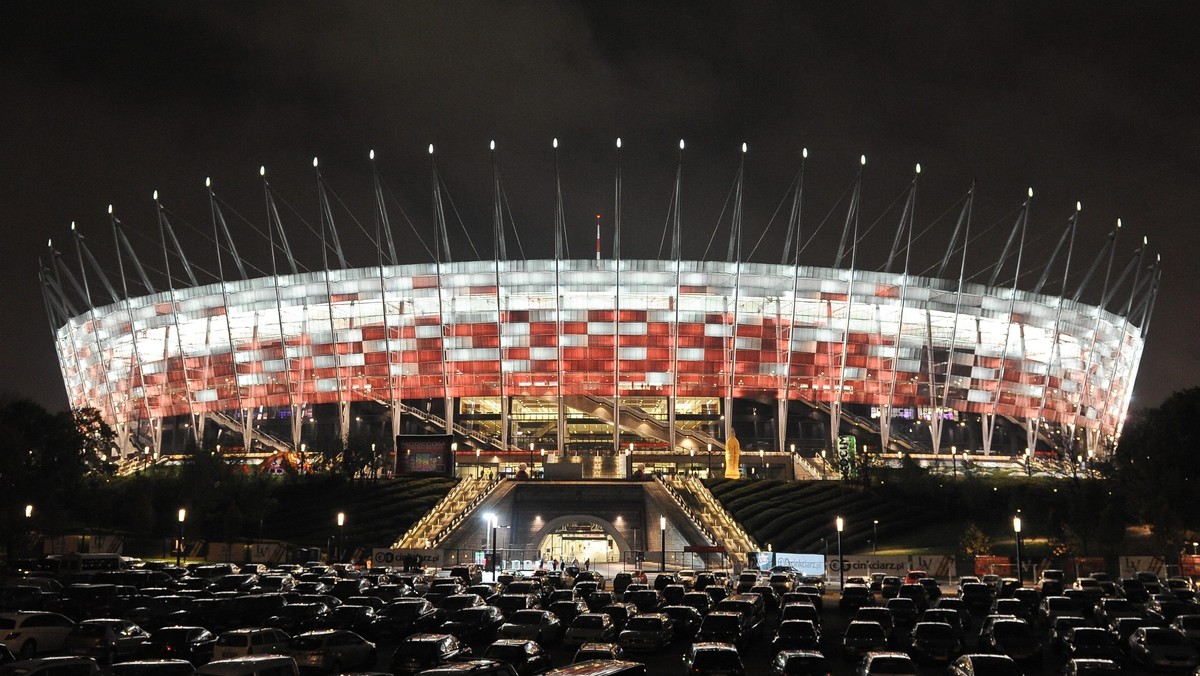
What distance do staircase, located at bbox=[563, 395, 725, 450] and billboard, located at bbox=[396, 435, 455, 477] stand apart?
140 feet

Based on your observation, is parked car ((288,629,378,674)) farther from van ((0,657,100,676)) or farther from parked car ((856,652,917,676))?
parked car ((856,652,917,676))

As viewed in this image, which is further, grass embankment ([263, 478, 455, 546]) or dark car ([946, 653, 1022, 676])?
grass embankment ([263, 478, 455, 546])

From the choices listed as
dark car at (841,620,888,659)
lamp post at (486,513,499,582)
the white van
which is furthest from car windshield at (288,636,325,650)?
lamp post at (486,513,499,582)

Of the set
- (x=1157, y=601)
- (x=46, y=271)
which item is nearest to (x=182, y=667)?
(x=1157, y=601)

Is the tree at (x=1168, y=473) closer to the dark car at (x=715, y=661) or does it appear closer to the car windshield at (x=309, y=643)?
the dark car at (x=715, y=661)

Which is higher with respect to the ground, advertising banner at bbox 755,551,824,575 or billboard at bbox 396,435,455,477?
billboard at bbox 396,435,455,477

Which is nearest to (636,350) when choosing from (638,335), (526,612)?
(638,335)

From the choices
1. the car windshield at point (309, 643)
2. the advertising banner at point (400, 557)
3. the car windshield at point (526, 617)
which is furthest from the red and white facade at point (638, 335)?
the car windshield at point (309, 643)

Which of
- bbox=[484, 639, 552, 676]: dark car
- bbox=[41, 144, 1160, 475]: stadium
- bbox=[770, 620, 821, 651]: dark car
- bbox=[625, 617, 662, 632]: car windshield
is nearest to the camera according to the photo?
bbox=[484, 639, 552, 676]: dark car

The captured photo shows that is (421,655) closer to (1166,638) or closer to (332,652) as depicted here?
(332,652)

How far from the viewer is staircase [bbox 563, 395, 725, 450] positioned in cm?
13075

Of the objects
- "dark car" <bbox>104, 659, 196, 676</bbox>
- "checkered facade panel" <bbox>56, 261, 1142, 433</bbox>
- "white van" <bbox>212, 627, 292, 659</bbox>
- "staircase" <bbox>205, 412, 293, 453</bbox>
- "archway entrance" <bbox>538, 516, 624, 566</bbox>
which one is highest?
"checkered facade panel" <bbox>56, 261, 1142, 433</bbox>

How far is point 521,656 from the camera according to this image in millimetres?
24891

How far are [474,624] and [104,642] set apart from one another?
10815 millimetres
